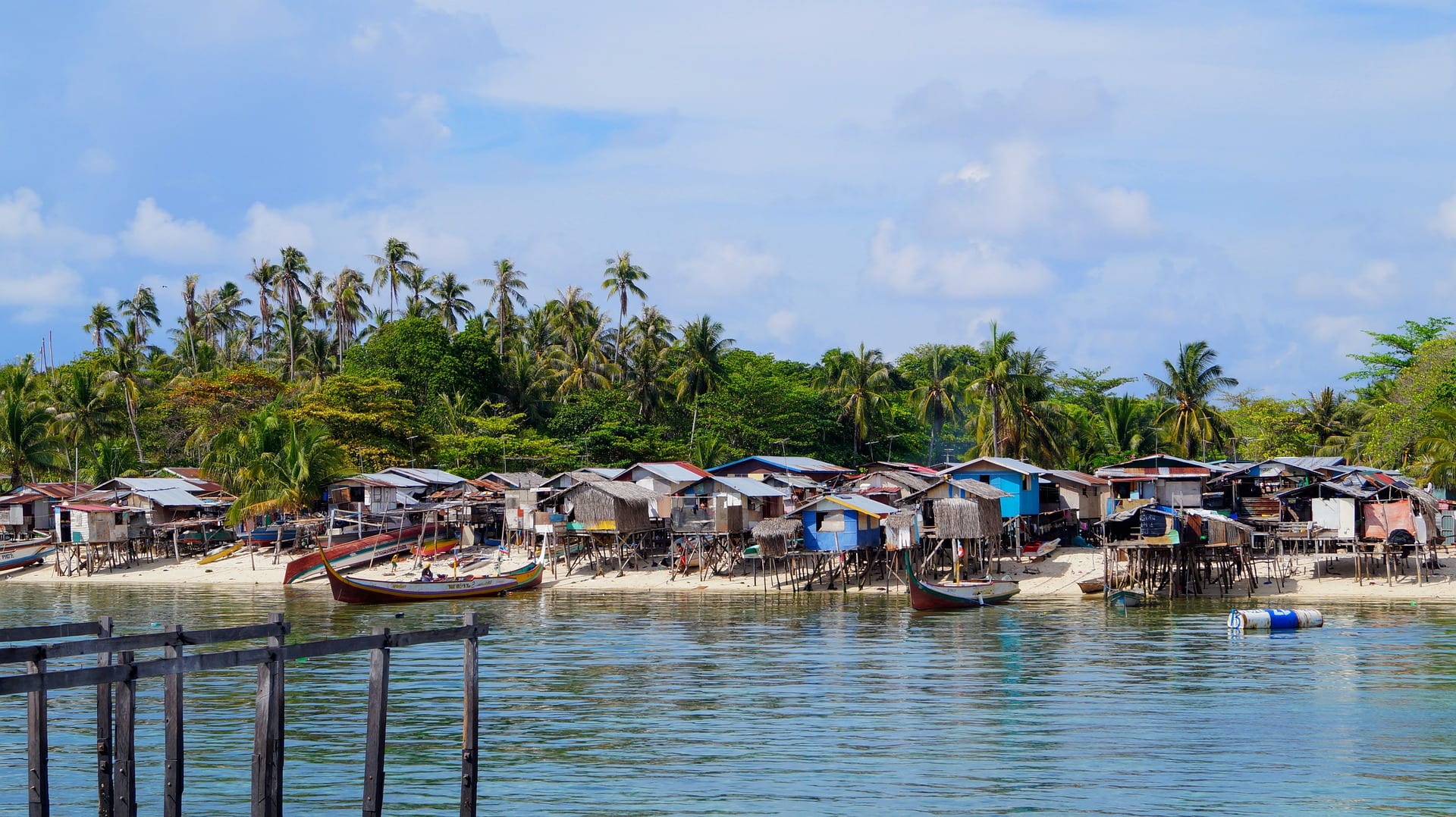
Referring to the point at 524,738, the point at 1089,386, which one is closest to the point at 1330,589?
the point at 524,738

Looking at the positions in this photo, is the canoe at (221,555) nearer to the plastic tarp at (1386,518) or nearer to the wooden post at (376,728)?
the plastic tarp at (1386,518)

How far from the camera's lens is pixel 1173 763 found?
64.6 ft

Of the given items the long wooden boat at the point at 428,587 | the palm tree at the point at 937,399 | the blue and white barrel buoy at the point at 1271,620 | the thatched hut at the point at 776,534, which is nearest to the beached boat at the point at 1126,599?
the blue and white barrel buoy at the point at 1271,620

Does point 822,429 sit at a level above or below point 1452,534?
above

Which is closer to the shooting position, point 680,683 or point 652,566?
point 680,683

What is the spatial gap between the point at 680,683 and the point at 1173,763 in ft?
36.4

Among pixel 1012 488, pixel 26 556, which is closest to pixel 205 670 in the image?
pixel 1012 488

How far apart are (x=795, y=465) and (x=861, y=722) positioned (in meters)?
38.4

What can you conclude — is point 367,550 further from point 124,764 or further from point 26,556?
point 124,764

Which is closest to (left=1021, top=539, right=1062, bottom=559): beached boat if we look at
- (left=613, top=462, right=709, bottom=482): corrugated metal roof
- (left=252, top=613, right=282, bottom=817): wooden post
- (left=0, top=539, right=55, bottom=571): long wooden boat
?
(left=613, top=462, right=709, bottom=482): corrugated metal roof

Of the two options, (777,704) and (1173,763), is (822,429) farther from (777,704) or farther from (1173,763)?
(1173,763)

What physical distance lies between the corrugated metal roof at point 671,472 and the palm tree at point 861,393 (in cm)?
1724

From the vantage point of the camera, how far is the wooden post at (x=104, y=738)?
14.8 meters

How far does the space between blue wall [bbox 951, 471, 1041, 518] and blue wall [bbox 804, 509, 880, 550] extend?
5.34m
